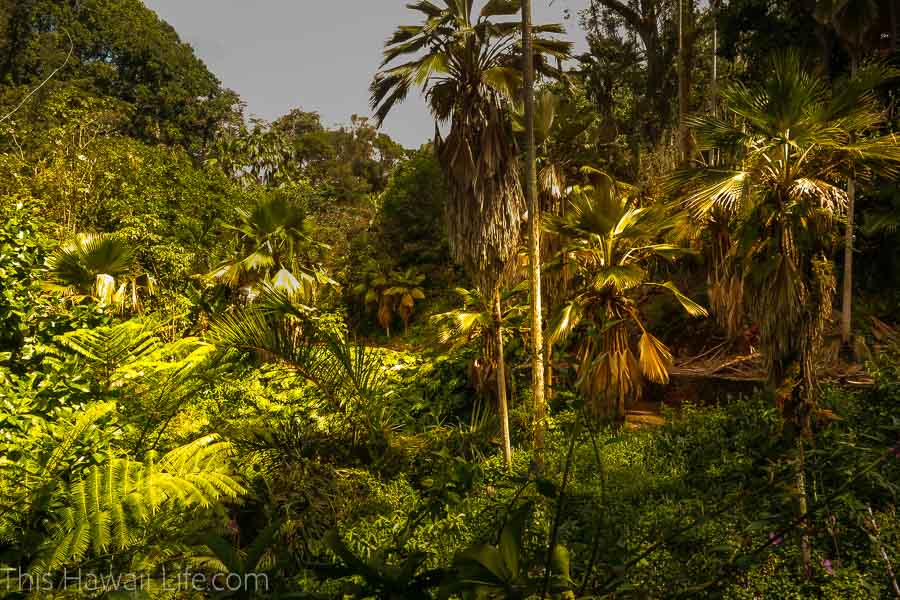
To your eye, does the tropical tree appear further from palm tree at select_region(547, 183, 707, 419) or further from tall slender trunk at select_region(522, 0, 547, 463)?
palm tree at select_region(547, 183, 707, 419)

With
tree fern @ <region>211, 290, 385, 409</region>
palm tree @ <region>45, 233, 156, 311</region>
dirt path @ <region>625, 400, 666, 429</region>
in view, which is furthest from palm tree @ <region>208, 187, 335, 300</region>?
tree fern @ <region>211, 290, 385, 409</region>

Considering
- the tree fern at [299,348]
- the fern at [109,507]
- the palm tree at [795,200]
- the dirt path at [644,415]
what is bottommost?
the dirt path at [644,415]

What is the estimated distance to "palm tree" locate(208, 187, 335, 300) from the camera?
12.4m

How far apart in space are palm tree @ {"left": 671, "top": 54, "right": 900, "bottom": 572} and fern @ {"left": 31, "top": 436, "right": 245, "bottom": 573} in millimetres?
5451

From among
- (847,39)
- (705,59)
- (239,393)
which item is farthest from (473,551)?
(705,59)

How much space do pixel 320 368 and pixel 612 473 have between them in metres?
5.33

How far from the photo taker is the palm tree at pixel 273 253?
12.4 meters

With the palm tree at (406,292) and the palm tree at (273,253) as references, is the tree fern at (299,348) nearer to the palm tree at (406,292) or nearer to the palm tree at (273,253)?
the palm tree at (273,253)

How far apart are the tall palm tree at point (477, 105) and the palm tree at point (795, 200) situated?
12.6 feet

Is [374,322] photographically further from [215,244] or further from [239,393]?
[239,393]

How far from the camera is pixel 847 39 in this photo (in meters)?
10.4

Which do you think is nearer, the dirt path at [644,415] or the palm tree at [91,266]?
the palm tree at [91,266]

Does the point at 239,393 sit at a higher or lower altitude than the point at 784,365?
lower

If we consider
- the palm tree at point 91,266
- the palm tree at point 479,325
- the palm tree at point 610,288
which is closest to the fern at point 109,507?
the palm tree at point 610,288
